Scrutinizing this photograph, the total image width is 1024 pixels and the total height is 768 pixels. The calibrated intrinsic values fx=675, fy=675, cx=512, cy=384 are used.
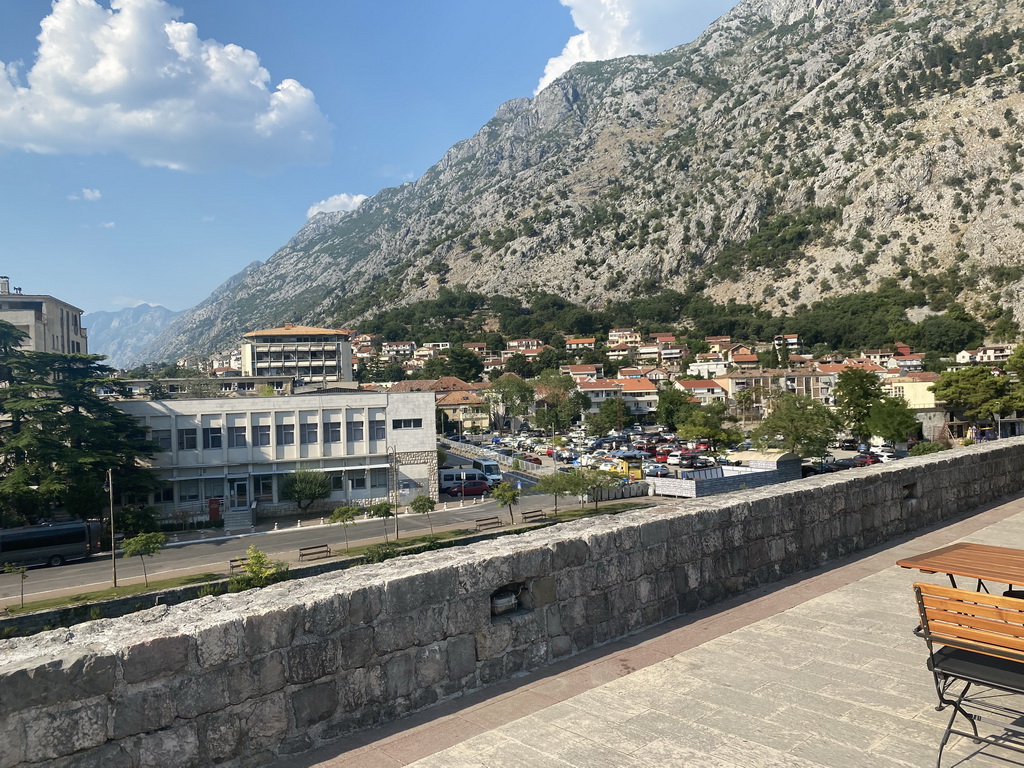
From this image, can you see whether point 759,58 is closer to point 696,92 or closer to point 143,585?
point 696,92

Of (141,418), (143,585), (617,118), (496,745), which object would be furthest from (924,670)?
(617,118)

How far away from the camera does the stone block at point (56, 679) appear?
3135 mm

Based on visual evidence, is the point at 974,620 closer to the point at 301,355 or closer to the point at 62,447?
the point at 62,447

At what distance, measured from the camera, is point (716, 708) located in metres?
4.32

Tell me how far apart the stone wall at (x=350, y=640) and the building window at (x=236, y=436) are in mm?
40031

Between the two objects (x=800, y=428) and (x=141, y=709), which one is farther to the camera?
(x=800, y=428)

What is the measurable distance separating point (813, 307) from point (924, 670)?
462 feet

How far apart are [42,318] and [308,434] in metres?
61.7

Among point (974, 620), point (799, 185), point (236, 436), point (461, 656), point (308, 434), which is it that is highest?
point (799, 185)

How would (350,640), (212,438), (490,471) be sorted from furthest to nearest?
(490,471), (212,438), (350,640)

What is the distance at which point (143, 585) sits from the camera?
26125mm

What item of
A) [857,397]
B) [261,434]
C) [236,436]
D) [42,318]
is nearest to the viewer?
[236,436]

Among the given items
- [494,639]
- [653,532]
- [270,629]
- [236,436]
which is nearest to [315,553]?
[236,436]

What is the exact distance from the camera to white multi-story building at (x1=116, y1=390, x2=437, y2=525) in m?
41.5
